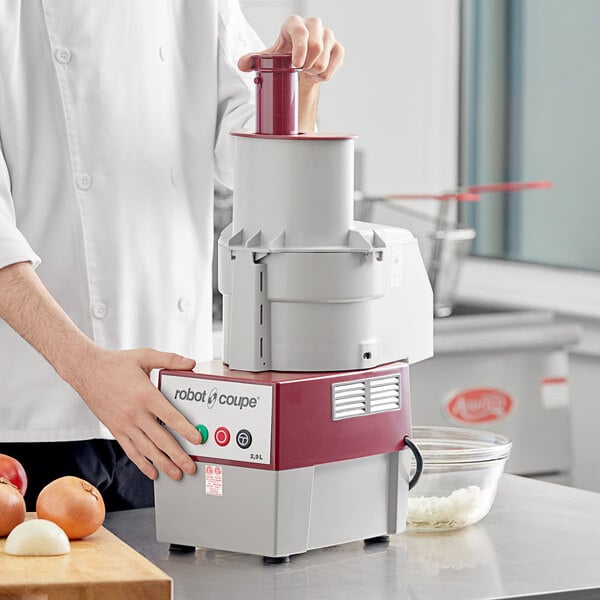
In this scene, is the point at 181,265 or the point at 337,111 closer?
the point at 181,265

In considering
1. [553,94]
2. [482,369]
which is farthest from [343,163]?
[553,94]

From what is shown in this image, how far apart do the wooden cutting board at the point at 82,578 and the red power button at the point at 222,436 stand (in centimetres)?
14

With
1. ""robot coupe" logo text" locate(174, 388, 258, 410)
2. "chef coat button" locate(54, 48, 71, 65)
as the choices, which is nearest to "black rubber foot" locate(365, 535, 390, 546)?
""robot coupe" logo text" locate(174, 388, 258, 410)

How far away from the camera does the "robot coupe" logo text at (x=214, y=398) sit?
4.01ft

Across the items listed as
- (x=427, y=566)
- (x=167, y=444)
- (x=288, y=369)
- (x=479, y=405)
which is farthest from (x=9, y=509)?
(x=479, y=405)

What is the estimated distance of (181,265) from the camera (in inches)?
62.2

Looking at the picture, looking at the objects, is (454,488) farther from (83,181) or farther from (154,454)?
(83,181)

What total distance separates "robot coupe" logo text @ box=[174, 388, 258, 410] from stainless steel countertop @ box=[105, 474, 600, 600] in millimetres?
154

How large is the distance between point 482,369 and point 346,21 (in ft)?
3.36

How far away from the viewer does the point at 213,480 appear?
1.25m

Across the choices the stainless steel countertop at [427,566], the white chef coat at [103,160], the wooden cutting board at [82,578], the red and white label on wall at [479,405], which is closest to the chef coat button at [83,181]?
the white chef coat at [103,160]

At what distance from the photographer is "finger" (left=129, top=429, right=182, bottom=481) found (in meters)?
1.27

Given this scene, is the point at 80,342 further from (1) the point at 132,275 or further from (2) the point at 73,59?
(2) the point at 73,59

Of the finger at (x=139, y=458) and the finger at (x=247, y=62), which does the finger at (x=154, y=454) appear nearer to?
the finger at (x=139, y=458)
